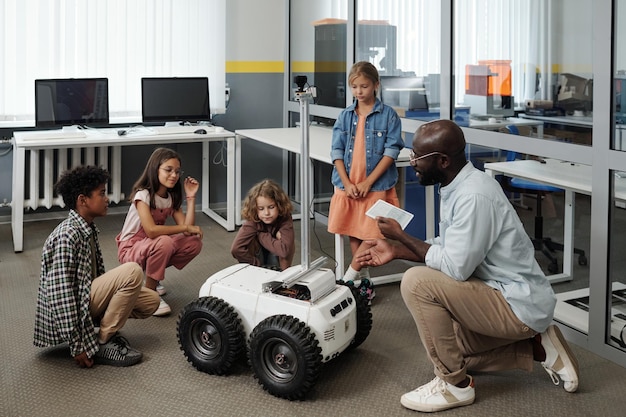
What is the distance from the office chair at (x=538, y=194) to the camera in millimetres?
3467

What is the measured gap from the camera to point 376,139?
378 centimetres

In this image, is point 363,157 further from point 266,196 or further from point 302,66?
point 302,66

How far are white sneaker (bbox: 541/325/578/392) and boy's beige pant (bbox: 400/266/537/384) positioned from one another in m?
0.11

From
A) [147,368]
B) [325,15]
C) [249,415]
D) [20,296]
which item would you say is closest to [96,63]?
[325,15]

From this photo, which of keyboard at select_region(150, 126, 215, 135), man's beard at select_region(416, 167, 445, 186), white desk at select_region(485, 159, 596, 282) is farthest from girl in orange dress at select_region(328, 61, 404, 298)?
keyboard at select_region(150, 126, 215, 135)

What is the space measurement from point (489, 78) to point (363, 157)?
0.73 metres

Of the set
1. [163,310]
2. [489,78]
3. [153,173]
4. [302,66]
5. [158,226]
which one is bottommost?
[163,310]

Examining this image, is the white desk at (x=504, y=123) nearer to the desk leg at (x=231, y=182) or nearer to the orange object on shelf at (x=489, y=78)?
the orange object on shelf at (x=489, y=78)

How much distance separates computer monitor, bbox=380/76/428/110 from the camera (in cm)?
441

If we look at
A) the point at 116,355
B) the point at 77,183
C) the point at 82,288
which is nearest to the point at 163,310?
the point at 116,355

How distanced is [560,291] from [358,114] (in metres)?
1.25

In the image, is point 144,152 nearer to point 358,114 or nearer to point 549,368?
point 358,114

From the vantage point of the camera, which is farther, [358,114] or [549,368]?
[358,114]

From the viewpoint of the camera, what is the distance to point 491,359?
2.90 m
